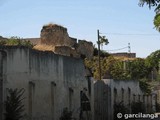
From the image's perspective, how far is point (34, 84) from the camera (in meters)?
17.7

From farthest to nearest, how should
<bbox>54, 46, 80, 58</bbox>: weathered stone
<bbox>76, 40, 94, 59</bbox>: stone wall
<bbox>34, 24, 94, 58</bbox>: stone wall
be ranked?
<bbox>76, 40, 94, 59</bbox>: stone wall → <bbox>34, 24, 94, 58</bbox>: stone wall → <bbox>54, 46, 80, 58</bbox>: weathered stone

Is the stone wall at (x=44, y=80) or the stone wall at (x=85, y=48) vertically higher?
the stone wall at (x=85, y=48)

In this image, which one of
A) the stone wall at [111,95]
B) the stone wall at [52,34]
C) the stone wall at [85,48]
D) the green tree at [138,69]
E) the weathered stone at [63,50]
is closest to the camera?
the stone wall at [111,95]

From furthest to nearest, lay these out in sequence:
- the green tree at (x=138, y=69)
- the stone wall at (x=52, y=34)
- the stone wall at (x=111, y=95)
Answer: the green tree at (x=138, y=69) → the stone wall at (x=52, y=34) → the stone wall at (x=111, y=95)

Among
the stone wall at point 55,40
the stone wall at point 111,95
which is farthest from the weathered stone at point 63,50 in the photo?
the stone wall at point 111,95

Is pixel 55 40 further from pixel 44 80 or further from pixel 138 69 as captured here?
pixel 138 69

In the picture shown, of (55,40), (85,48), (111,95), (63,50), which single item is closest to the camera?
(111,95)

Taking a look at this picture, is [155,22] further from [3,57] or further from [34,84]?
[34,84]

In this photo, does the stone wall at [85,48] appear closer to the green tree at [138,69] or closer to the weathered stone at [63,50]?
the weathered stone at [63,50]

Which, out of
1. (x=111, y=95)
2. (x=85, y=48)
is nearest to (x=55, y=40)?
(x=85, y=48)

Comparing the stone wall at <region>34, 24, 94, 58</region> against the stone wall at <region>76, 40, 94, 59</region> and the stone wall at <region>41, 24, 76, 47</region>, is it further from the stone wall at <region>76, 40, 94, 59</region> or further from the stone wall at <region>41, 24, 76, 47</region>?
the stone wall at <region>76, 40, 94, 59</region>

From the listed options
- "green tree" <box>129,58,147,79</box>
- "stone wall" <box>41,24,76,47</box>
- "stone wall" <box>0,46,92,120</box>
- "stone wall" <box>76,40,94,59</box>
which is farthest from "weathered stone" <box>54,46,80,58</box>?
"green tree" <box>129,58,147,79</box>

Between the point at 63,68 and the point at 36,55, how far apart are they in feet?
10.9

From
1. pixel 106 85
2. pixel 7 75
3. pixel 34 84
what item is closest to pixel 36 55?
pixel 34 84
